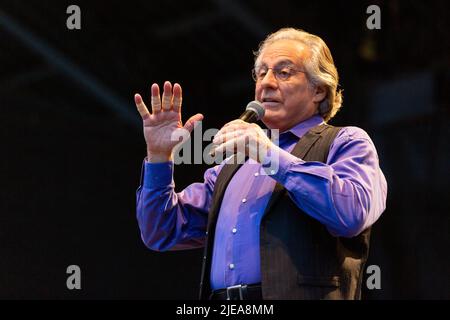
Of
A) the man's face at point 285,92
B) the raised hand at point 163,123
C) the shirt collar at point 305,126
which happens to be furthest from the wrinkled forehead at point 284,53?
the raised hand at point 163,123

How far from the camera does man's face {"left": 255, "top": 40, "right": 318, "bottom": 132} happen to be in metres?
1.97

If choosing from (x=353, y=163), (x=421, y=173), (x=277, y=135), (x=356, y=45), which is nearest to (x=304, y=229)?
(x=353, y=163)

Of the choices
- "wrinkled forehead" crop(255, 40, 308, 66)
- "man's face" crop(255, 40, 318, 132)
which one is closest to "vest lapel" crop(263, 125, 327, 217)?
"man's face" crop(255, 40, 318, 132)

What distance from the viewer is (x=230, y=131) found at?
1.64 m

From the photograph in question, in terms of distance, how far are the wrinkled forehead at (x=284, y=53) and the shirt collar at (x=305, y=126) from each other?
0.51 feet

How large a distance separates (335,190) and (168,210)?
21.1 inches

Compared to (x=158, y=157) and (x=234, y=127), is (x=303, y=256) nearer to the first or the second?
(x=234, y=127)

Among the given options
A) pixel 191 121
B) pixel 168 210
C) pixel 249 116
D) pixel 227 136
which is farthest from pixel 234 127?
pixel 168 210

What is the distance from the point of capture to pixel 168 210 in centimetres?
199

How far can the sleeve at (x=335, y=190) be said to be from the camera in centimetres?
161

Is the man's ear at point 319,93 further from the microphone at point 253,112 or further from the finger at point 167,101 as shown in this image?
the finger at point 167,101

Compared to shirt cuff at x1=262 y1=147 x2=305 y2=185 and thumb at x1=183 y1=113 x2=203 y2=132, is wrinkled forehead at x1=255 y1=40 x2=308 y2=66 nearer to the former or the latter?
thumb at x1=183 y1=113 x2=203 y2=132

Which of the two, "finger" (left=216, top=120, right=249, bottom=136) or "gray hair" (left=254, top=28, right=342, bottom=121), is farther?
"gray hair" (left=254, top=28, right=342, bottom=121)

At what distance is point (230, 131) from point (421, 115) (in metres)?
1.90
